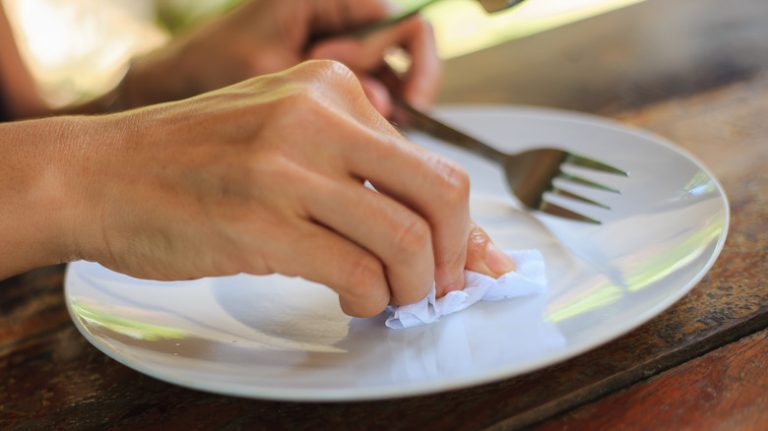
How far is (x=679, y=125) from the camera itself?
1078mm

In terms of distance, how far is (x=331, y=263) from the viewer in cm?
57

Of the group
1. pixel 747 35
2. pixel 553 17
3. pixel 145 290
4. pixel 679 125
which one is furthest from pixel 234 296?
pixel 553 17

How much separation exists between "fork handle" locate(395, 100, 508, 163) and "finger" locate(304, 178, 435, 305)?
385 mm

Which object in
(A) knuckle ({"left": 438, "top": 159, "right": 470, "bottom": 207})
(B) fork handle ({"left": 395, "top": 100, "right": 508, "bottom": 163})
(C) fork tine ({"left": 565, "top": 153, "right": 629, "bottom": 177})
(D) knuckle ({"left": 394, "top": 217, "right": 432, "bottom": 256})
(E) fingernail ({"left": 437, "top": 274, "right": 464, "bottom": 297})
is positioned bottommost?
(B) fork handle ({"left": 395, "top": 100, "right": 508, "bottom": 163})

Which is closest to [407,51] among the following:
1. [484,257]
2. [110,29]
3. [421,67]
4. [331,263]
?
[421,67]

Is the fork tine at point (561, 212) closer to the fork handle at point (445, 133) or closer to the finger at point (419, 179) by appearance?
the fork handle at point (445, 133)

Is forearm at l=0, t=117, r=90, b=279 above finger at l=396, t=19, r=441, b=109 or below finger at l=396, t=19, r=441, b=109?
above

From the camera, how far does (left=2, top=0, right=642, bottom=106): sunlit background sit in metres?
3.39

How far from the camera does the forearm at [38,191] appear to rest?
615 millimetres

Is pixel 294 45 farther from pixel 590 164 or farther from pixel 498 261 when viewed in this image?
pixel 498 261

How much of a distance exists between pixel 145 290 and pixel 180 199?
0.58 ft

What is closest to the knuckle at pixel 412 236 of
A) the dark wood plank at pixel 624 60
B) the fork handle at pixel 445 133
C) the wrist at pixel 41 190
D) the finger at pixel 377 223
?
the finger at pixel 377 223

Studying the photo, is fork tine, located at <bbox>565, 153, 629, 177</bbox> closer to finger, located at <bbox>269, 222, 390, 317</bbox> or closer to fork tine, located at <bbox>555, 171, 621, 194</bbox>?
fork tine, located at <bbox>555, 171, 621, 194</bbox>

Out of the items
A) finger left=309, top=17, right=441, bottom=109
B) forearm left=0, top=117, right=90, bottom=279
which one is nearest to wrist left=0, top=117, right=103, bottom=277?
forearm left=0, top=117, right=90, bottom=279
